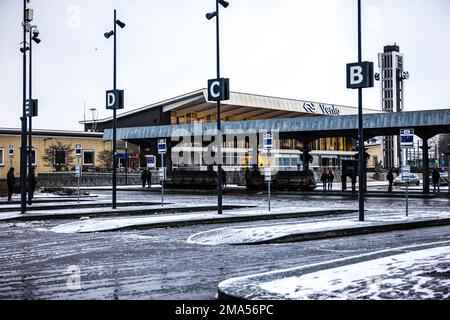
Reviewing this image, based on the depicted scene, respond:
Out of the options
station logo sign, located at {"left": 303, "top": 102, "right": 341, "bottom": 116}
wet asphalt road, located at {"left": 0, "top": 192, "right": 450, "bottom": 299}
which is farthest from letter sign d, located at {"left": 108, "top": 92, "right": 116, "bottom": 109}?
station logo sign, located at {"left": 303, "top": 102, "right": 341, "bottom": 116}

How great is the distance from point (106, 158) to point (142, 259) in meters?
61.9

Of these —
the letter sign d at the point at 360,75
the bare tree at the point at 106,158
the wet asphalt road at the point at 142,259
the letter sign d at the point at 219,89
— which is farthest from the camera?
the bare tree at the point at 106,158

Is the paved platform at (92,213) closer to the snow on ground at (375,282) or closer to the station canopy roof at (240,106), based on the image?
the snow on ground at (375,282)

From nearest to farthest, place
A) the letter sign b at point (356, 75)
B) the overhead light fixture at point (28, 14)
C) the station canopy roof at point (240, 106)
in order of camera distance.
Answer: the letter sign b at point (356, 75), the overhead light fixture at point (28, 14), the station canopy roof at point (240, 106)

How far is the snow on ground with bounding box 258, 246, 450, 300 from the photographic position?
23.3 ft

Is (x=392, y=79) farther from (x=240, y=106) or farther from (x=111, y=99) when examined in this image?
(x=111, y=99)

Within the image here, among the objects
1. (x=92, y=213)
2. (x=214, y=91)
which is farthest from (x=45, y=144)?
(x=214, y=91)

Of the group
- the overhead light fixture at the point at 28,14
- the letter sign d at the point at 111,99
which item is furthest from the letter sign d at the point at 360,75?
the overhead light fixture at the point at 28,14

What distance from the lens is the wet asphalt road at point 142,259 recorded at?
8180mm

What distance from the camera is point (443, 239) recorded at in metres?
14.2

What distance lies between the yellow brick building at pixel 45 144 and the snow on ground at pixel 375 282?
58.5 m

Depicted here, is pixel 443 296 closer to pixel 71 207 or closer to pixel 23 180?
pixel 23 180

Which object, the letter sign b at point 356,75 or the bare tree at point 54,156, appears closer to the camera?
the letter sign b at point 356,75

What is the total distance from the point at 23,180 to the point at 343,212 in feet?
36.5
